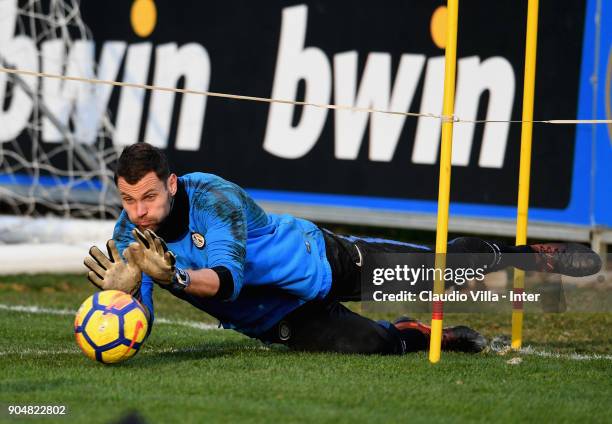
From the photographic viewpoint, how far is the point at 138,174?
6.22m

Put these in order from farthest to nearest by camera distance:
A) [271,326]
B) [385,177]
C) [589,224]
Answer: [385,177], [589,224], [271,326]

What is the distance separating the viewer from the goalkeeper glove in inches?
243

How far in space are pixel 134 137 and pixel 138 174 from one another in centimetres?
815

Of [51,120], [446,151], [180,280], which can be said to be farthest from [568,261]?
[51,120]

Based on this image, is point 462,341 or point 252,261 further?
point 462,341

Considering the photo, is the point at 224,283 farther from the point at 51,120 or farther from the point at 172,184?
the point at 51,120

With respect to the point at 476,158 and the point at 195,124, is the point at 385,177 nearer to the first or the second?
the point at 476,158

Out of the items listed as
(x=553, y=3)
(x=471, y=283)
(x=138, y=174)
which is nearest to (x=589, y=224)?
(x=553, y=3)

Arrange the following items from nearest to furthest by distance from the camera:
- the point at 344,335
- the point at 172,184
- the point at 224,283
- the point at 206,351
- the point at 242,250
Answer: the point at 224,283, the point at 242,250, the point at 172,184, the point at 344,335, the point at 206,351

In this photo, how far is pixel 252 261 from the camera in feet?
22.4

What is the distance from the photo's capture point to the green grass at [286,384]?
5.18 meters

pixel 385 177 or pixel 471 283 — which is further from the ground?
pixel 385 177

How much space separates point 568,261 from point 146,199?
2.85 meters

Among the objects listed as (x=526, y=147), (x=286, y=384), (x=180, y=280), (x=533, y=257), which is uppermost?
(x=526, y=147)
